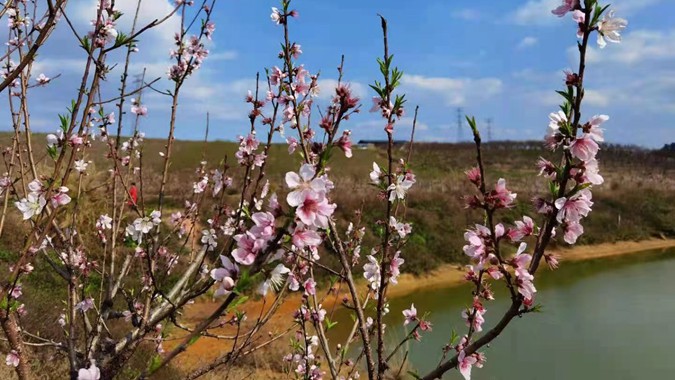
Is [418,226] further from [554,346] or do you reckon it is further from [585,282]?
[554,346]

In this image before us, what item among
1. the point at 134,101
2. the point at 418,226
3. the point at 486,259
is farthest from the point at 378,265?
the point at 418,226

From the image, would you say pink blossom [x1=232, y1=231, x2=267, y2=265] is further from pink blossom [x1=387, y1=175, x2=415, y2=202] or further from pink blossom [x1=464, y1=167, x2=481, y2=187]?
pink blossom [x1=387, y1=175, x2=415, y2=202]

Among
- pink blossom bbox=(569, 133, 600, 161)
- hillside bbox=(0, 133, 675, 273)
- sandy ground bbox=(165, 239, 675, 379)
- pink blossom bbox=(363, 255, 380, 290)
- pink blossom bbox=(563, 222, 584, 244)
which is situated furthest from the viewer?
hillside bbox=(0, 133, 675, 273)

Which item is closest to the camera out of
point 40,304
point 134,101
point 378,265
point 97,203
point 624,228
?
point 378,265

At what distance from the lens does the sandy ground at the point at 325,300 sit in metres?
8.04

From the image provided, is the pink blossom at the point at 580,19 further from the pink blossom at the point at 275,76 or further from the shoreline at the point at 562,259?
the shoreline at the point at 562,259

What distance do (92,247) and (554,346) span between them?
29.5 feet

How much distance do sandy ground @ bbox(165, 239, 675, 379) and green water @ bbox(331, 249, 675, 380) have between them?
83 centimetres

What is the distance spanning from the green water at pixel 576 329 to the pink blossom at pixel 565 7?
18.4 feet

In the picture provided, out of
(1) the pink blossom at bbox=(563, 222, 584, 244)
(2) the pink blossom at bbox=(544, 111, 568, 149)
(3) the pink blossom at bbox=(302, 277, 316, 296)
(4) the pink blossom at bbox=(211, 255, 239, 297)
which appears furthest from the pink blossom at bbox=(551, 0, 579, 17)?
(3) the pink blossom at bbox=(302, 277, 316, 296)

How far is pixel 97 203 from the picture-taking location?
11.3 metres

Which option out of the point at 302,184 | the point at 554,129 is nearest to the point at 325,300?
the point at 554,129

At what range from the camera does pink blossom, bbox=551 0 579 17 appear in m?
1.14

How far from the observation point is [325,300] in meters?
11.3
